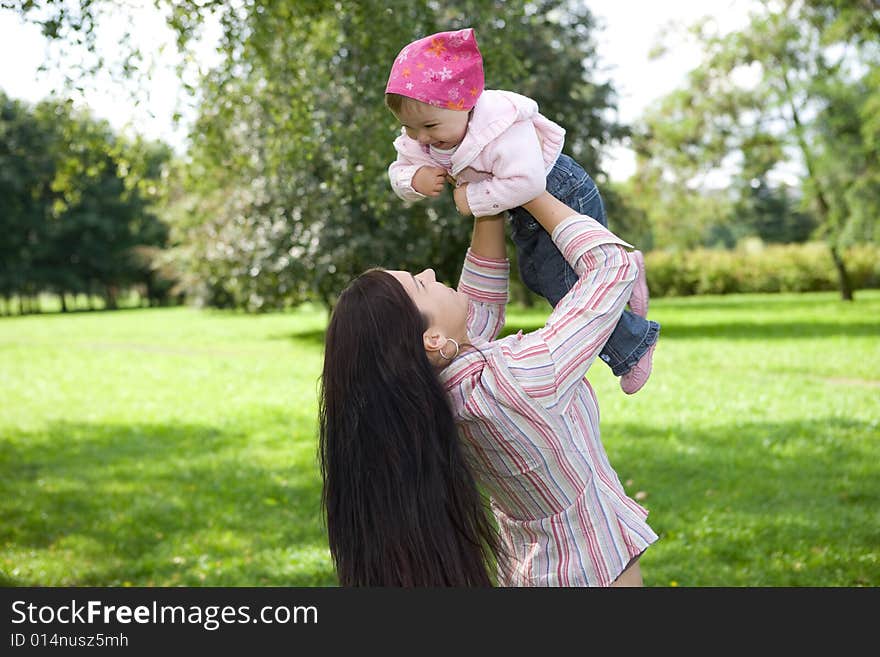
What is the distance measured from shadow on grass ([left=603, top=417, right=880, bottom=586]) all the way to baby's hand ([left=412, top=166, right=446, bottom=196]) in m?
3.90

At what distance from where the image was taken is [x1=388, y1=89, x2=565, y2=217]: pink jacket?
82.0 inches

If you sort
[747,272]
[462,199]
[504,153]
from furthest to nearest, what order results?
1. [747,272]
2. [462,199]
3. [504,153]

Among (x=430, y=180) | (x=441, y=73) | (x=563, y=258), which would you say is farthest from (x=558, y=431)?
(x=441, y=73)

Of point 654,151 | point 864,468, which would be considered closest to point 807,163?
point 654,151

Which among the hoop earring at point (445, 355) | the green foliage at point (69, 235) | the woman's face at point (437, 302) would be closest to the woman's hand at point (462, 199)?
the woman's face at point (437, 302)

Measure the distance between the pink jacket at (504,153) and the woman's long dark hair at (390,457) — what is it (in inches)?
13.8

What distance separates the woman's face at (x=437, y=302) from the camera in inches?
76.8

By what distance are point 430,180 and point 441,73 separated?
0.96ft

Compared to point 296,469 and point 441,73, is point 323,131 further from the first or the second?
point 441,73

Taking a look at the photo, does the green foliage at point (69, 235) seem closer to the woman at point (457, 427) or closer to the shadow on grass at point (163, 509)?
the shadow on grass at point (163, 509)

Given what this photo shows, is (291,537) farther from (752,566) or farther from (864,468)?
(864,468)

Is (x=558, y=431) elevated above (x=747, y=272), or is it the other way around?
(x=558, y=431)

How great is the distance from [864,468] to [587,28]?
50.2ft

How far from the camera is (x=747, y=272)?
4119 cm
